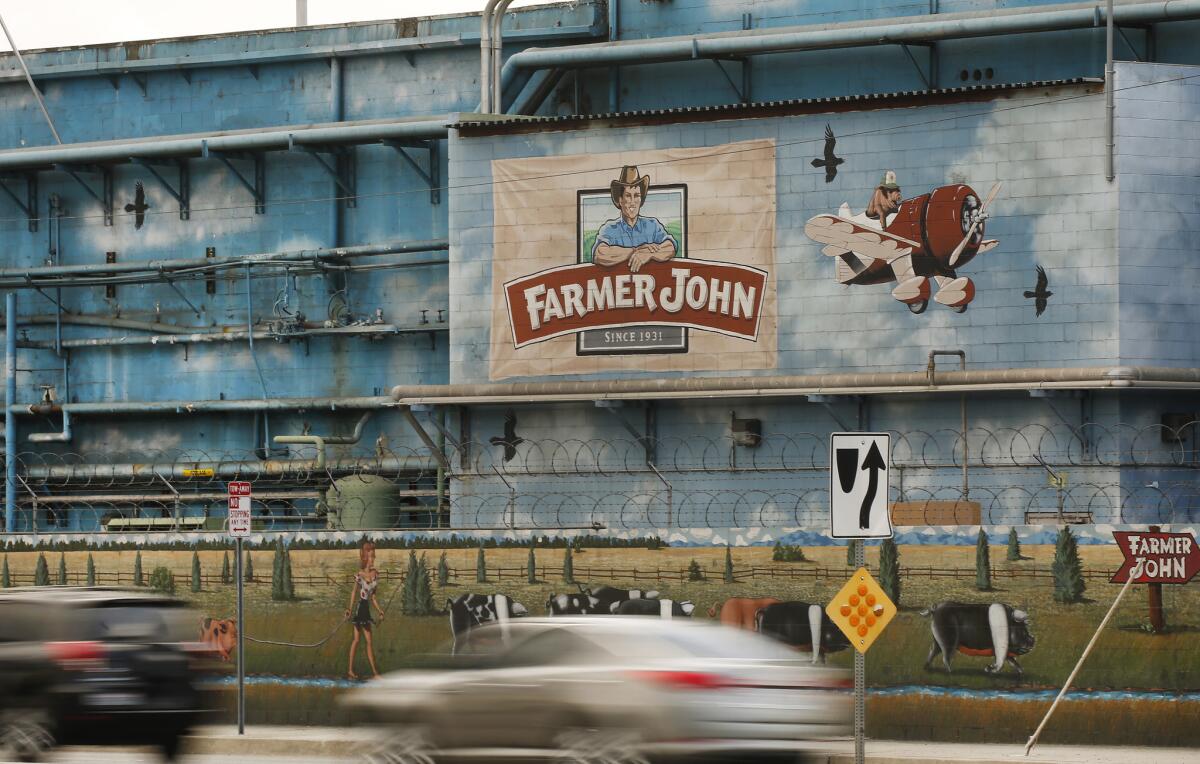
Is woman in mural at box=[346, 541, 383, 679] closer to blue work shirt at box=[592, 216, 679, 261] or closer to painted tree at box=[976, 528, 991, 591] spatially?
blue work shirt at box=[592, 216, 679, 261]

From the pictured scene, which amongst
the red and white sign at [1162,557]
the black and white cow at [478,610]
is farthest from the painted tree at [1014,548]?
the black and white cow at [478,610]

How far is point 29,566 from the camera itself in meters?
31.8

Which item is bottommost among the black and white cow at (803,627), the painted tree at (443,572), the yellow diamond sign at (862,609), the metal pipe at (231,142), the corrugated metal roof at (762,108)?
the black and white cow at (803,627)

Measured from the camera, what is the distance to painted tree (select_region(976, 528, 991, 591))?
2434 cm

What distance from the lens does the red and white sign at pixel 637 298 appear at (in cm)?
3069

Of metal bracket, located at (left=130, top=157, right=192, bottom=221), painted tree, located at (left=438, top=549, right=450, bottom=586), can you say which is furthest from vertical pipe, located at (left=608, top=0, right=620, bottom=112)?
painted tree, located at (left=438, top=549, right=450, bottom=586)

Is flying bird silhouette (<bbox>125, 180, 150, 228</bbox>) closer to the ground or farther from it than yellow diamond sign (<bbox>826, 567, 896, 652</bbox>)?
farther from it

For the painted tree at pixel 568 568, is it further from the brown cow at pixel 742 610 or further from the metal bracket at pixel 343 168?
the metal bracket at pixel 343 168

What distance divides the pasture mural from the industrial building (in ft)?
5.29

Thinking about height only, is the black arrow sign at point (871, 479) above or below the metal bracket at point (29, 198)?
below

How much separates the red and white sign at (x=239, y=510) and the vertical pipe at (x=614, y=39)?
1273 centimetres

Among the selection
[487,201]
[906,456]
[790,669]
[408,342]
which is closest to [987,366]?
[906,456]

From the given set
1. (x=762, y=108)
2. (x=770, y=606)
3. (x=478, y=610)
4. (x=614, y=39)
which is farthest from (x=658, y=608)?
(x=614, y=39)

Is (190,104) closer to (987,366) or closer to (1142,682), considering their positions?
(987,366)
